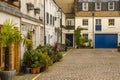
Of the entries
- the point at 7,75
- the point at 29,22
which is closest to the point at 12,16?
the point at 29,22

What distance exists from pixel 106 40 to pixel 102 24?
2935 millimetres

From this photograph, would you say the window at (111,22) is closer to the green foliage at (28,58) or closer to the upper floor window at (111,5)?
the upper floor window at (111,5)

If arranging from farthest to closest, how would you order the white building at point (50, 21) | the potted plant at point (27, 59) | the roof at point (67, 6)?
the roof at point (67, 6) < the white building at point (50, 21) < the potted plant at point (27, 59)

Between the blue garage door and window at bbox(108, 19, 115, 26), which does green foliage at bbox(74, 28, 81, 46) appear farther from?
window at bbox(108, 19, 115, 26)

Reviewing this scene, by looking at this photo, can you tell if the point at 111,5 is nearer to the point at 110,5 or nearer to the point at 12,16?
the point at 110,5

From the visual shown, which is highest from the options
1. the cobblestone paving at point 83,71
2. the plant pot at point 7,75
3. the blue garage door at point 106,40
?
the blue garage door at point 106,40

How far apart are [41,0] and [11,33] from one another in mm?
19859

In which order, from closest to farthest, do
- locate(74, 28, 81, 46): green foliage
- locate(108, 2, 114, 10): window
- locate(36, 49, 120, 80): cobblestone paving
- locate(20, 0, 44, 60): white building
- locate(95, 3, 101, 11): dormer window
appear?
locate(36, 49, 120, 80): cobblestone paving → locate(20, 0, 44, 60): white building → locate(74, 28, 81, 46): green foliage → locate(108, 2, 114, 10): window → locate(95, 3, 101, 11): dormer window

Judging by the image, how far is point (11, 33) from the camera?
13719 millimetres

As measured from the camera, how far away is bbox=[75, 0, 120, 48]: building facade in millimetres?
63656

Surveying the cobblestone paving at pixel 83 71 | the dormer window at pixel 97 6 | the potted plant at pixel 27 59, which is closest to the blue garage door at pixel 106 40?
the dormer window at pixel 97 6

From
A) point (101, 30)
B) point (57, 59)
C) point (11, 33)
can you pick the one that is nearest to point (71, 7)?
point (101, 30)

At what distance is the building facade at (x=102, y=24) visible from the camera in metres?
63.7

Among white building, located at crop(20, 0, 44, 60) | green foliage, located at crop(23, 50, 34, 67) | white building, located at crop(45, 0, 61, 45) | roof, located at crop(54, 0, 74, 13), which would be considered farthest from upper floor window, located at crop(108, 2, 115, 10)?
green foliage, located at crop(23, 50, 34, 67)
